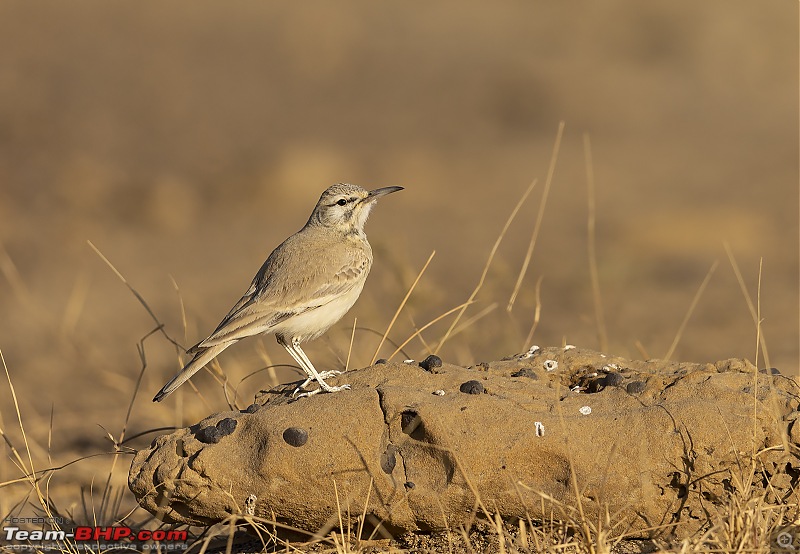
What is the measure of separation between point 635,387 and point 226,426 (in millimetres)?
1775

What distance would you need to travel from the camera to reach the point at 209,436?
15.0 ft

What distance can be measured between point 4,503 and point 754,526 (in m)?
4.48

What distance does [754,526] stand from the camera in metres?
4.13

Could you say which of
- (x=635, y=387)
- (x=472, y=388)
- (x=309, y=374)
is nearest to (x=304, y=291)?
(x=309, y=374)

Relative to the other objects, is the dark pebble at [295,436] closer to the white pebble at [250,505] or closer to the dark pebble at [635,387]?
the white pebble at [250,505]

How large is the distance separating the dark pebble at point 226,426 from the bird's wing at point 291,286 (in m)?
0.74

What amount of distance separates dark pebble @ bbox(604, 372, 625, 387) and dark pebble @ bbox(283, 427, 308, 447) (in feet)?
4.52

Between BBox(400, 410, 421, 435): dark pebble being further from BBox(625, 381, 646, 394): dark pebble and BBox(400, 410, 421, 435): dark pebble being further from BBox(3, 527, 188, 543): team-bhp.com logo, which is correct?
BBox(3, 527, 188, 543): team-bhp.com logo

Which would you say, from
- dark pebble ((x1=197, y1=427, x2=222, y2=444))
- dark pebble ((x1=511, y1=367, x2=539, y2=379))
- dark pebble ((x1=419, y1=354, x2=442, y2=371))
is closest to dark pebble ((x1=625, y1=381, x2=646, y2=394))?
dark pebble ((x1=511, y1=367, x2=539, y2=379))

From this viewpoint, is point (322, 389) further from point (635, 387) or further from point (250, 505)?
point (635, 387)

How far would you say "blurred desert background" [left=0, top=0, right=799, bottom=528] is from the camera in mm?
10820

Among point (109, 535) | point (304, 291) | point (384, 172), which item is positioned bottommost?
point (384, 172)

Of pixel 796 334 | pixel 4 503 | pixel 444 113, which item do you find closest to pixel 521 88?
pixel 444 113

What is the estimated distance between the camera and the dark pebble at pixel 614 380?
15.8ft
